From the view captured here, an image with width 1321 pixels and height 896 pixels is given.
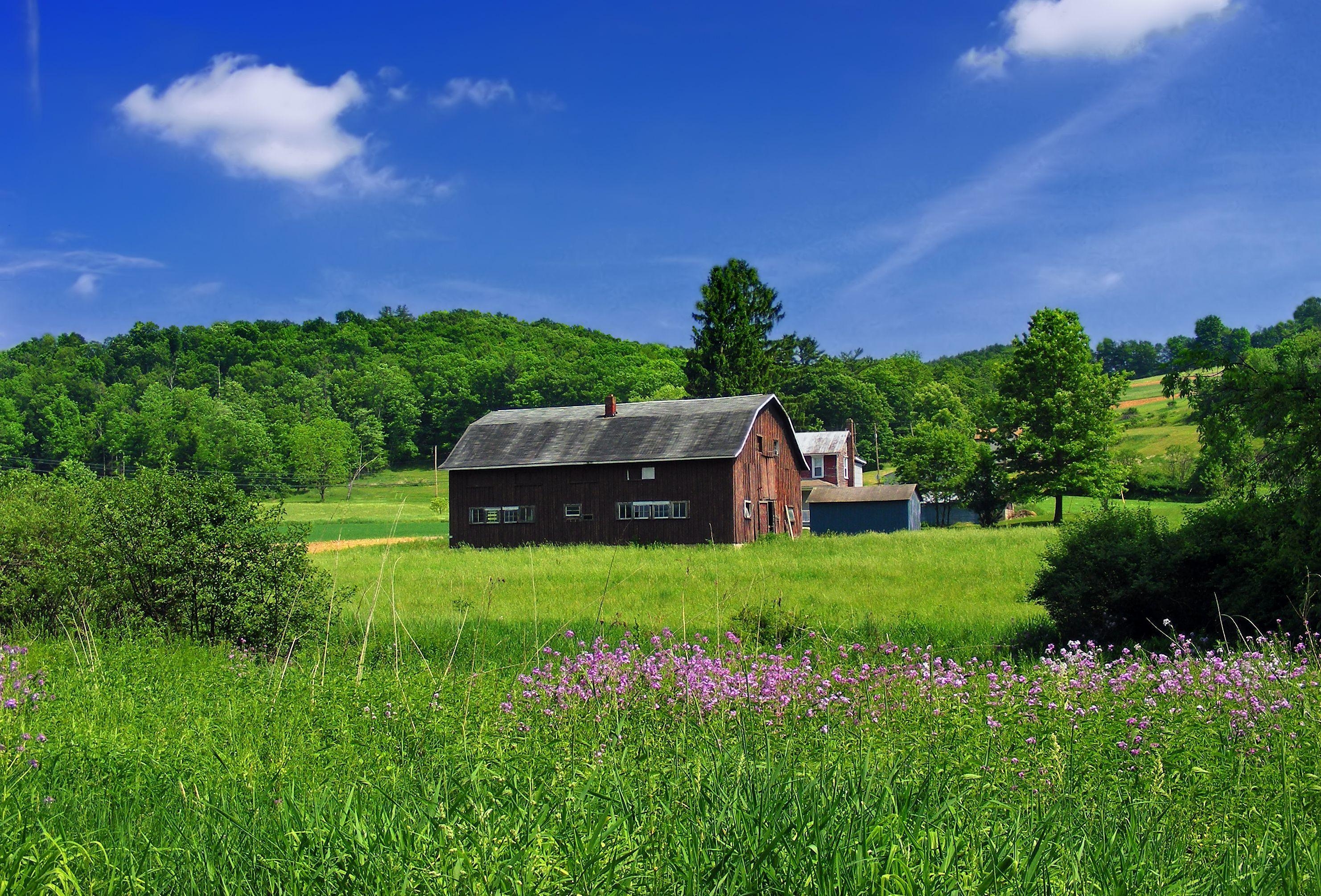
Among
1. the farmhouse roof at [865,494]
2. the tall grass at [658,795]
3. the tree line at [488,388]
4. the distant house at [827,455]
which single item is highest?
the tree line at [488,388]

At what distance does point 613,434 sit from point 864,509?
19065 millimetres

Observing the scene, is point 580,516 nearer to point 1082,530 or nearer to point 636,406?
point 636,406

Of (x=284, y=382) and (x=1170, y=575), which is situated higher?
(x=284, y=382)

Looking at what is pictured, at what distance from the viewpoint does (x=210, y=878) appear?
2.93 metres

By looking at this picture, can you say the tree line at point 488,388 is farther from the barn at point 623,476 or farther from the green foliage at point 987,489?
the barn at point 623,476

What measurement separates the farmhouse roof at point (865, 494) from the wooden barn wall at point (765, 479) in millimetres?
8216

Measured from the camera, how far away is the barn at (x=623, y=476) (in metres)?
37.9

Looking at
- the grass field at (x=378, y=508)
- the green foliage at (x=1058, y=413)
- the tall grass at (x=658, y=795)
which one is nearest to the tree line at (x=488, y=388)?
the green foliage at (x=1058, y=413)

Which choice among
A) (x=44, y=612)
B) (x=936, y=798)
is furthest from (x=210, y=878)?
(x=44, y=612)

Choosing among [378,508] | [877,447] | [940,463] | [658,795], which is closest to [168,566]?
[658,795]

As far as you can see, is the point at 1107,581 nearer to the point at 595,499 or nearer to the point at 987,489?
the point at 595,499

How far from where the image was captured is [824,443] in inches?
2653

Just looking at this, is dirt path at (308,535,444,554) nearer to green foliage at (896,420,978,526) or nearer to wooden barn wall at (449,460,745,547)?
wooden barn wall at (449,460,745,547)

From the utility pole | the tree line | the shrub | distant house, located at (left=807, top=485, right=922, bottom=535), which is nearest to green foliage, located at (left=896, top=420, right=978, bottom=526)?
the tree line
